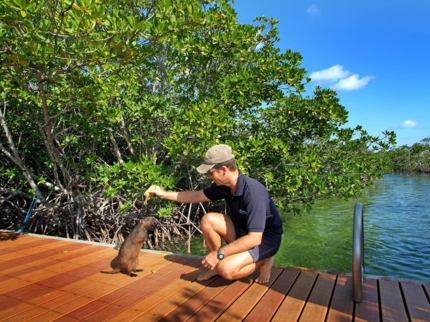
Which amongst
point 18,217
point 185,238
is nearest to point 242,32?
point 185,238

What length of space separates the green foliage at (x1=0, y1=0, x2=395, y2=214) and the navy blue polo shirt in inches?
78.7

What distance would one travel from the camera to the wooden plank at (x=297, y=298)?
2250mm

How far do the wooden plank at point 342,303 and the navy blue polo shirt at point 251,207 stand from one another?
0.62m

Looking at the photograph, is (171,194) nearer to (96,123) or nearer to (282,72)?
(96,123)

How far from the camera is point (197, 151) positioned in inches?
209

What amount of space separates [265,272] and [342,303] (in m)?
0.65

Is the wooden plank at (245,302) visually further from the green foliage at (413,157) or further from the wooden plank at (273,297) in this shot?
the green foliage at (413,157)

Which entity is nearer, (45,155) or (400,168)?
(45,155)

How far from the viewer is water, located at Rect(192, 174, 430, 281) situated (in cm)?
643

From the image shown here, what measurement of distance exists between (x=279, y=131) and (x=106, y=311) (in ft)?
16.8

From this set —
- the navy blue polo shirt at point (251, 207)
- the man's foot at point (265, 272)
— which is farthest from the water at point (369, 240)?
the navy blue polo shirt at point (251, 207)

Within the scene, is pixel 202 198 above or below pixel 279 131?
below

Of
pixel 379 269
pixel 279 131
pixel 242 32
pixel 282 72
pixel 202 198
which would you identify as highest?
pixel 242 32

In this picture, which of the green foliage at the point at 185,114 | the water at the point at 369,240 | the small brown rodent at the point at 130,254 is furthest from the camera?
the water at the point at 369,240
